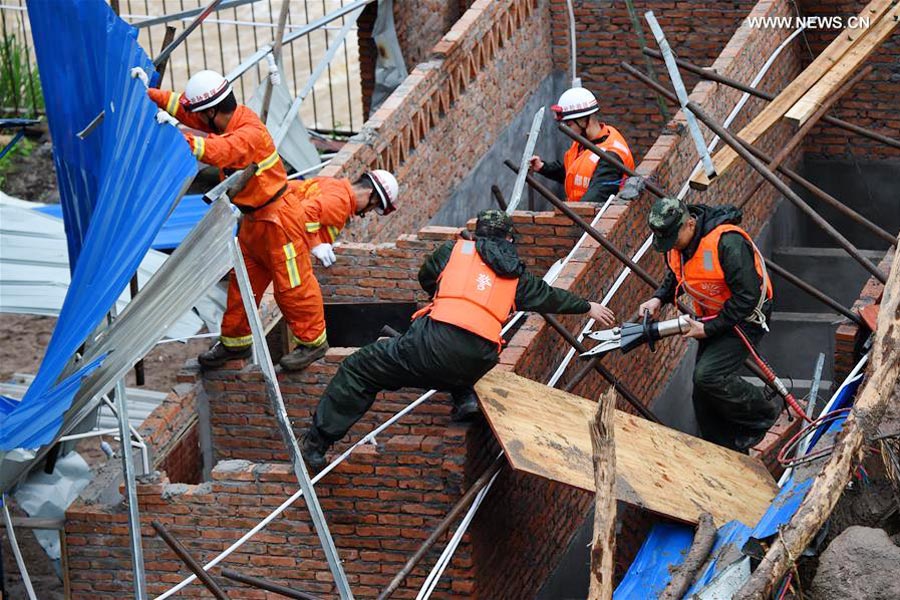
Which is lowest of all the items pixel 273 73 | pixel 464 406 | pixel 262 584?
pixel 262 584

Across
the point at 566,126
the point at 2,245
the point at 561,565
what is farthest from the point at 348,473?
the point at 2,245

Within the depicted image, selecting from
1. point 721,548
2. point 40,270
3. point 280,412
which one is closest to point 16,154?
point 40,270

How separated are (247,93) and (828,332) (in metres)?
14.2

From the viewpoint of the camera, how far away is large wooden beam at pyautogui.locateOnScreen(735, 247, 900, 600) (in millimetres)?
7875

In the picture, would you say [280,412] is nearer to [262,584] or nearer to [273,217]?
[262,584]

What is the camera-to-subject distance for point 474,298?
939cm

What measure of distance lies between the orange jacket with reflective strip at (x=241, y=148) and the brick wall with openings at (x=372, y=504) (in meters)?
1.27

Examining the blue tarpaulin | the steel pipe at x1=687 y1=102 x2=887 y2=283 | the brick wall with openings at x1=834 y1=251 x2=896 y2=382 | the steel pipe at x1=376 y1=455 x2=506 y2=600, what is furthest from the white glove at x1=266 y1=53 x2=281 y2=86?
the brick wall with openings at x1=834 y1=251 x2=896 y2=382

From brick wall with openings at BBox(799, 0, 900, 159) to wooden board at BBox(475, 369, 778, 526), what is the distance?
6.13m

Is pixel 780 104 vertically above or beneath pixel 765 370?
above

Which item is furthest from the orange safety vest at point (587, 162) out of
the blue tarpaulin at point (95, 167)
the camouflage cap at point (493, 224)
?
the blue tarpaulin at point (95, 167)

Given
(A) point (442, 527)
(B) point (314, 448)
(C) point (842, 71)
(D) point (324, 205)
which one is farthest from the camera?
(C) point (842, 71)

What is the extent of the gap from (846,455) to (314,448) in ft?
10.5

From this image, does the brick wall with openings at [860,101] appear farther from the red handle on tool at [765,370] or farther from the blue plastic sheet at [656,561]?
the blue plastic sheet at [656,561]
